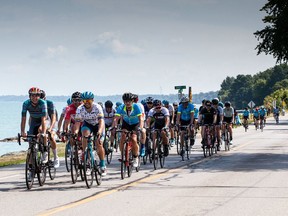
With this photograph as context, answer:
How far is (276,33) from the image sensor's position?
869 inches

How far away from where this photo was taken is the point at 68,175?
15.1 m

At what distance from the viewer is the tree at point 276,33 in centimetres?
2176

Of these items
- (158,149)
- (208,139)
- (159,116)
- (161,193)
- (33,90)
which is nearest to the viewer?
(161,193)

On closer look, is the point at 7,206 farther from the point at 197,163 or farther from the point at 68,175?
the point at 197,163

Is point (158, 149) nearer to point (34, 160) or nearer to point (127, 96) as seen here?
point (127, 96)

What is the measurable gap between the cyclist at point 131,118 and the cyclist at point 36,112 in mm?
2056

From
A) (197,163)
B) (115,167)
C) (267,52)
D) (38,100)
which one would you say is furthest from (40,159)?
(267,52)

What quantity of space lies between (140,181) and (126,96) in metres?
2.22

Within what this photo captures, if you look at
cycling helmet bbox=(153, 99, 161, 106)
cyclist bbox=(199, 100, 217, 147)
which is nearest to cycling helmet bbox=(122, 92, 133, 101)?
cycling helmet bbox=(153, 99, 161, 106)

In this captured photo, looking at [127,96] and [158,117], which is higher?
[127,96]

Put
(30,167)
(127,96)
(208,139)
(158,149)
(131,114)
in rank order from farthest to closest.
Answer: (208,139) → (158,149) → (131,114) → (127,96) → (30,167)

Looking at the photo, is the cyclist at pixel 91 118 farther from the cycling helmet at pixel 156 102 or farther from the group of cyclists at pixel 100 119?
the cycling helmet at pixel 156 102

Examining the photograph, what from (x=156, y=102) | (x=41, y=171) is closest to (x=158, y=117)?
(x=156, y=102)

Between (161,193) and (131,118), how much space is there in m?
3.86
